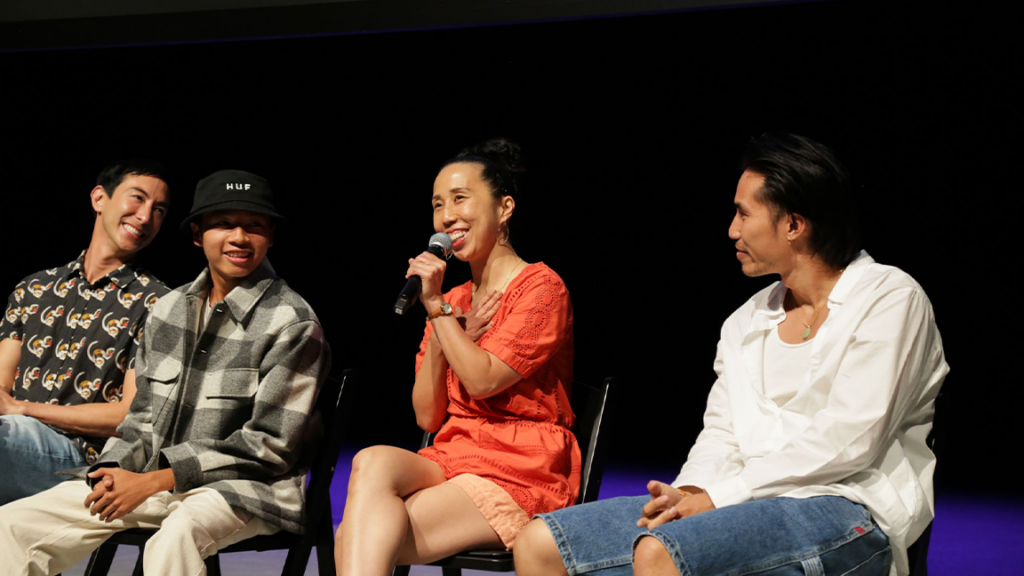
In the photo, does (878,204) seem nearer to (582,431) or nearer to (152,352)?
(582,431)

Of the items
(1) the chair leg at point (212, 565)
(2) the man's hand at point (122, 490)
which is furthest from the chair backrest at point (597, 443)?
(2) the man's hand at point (122, 490)

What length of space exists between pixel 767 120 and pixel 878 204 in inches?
23.2

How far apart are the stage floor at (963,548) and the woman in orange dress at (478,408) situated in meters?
1.21

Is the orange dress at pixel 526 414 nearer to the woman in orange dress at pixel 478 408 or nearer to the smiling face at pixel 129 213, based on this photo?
the woman in orange dress at pixel 478 408

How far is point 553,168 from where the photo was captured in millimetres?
4875

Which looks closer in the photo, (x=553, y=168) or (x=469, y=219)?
(x=469, y=219)

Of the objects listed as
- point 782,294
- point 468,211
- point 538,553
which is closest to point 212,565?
point 538,553

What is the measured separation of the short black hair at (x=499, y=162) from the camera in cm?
268

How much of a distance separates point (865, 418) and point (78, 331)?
7.24ft

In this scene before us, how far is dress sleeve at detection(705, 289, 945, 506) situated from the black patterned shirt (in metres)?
1.80

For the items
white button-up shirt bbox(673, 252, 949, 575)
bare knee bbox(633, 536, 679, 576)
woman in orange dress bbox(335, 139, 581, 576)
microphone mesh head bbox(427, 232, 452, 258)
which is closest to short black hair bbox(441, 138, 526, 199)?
woman in orange dress bbox(335, 139, 581, 576)

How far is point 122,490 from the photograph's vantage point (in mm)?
2406

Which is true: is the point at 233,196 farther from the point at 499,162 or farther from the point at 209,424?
the point at 499,162

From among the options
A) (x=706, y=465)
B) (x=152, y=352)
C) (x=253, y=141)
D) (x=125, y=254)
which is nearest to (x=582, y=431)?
(x=706, y=465)
